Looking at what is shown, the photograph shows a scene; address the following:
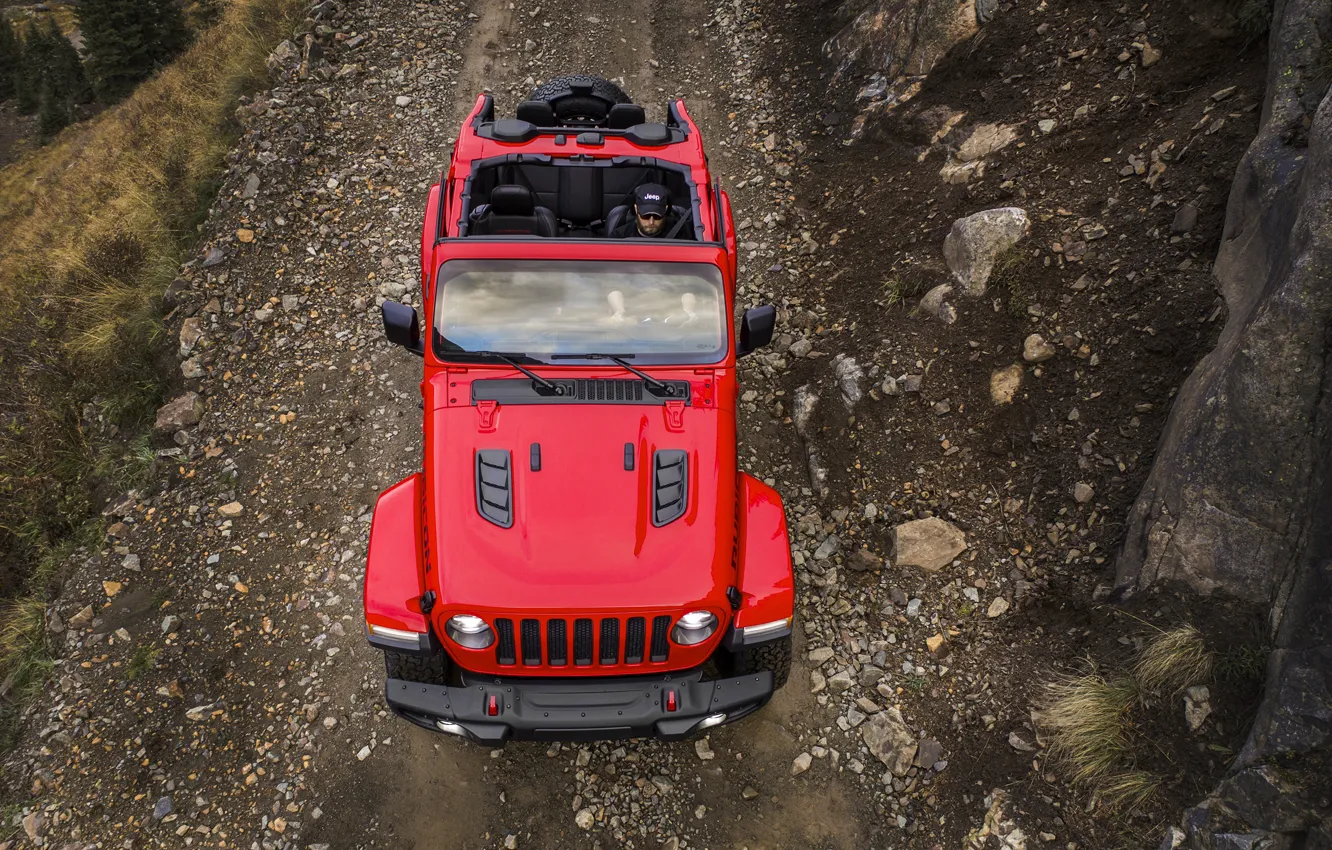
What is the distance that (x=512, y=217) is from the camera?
18.8 ft

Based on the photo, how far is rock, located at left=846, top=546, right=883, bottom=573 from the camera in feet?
18.8

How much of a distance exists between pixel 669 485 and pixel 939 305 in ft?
11.0

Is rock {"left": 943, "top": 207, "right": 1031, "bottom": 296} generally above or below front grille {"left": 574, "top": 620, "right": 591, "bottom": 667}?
above

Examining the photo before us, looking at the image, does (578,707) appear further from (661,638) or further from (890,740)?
(890,740)

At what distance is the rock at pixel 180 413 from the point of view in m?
6.81

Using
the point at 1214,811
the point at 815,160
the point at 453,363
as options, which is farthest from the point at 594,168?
the point at 1214,811

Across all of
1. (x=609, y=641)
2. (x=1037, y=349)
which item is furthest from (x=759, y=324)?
(x=1037, y=349)

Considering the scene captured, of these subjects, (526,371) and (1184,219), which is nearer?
(526,371)

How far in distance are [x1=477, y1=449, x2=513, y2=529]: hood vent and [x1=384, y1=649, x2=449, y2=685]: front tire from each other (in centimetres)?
90

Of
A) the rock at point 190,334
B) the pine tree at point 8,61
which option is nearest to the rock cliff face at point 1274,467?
the rock at point 190,334

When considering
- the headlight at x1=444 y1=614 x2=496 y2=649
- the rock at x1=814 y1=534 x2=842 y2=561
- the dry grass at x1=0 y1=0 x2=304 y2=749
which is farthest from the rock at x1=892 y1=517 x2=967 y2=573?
the dry grass at x1=0 y1=0 x2=304 y2=749

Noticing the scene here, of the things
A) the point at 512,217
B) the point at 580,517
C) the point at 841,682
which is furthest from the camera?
the point at 512,217

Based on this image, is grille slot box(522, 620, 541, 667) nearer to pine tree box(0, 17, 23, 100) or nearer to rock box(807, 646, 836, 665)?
rock box(807, 646, 836, 665)

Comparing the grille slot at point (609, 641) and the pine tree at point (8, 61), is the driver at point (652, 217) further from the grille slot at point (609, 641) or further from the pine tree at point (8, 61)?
the pine tree at point (8, 61)
